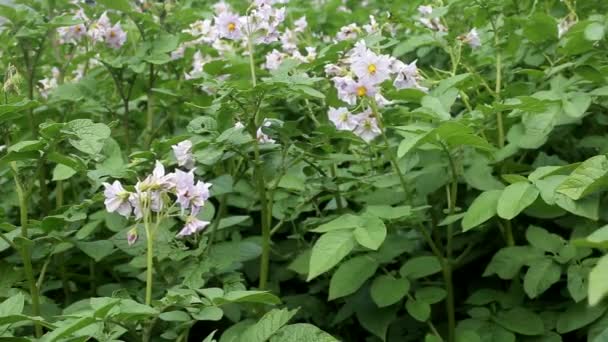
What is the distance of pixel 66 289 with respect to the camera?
179cm

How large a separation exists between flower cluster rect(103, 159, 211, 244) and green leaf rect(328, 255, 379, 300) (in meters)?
0.30

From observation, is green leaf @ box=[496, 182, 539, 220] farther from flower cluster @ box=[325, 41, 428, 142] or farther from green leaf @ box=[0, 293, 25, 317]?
green leaf @ box=[0, 293, 25, 317]

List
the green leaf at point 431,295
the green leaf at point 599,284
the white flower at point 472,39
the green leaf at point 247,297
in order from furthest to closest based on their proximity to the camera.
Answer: the white flower at point 472,39 < the green leaf at point 431,295 < the green leaf at point 247,297 < the green leaf at point 599,284

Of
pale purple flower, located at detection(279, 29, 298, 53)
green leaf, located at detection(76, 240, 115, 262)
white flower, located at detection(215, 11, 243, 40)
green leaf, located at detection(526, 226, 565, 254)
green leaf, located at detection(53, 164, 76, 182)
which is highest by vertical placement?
white flower, located at detection(215, 11, 243, 40)

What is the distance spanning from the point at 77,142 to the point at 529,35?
1.06 metres

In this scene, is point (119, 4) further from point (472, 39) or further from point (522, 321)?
point (522, 321)

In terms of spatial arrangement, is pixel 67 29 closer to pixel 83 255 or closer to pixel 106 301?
pixel 83 255

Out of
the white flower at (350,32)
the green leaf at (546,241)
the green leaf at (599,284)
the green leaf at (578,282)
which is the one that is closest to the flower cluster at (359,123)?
the white flower at (350,32)

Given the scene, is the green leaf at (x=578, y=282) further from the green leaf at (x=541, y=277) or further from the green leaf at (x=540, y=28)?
the green leaf at (x=540, y=28)

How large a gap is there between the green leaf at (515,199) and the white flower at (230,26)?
800 mm

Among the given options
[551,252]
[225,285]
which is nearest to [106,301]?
[225,285]

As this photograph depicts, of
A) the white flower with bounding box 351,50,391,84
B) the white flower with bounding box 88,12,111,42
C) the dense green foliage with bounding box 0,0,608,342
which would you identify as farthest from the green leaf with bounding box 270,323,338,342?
the white flower with bounding box 88,12,111,42

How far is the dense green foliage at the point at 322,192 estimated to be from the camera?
132cm

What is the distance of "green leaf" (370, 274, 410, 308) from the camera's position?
4.83ft
